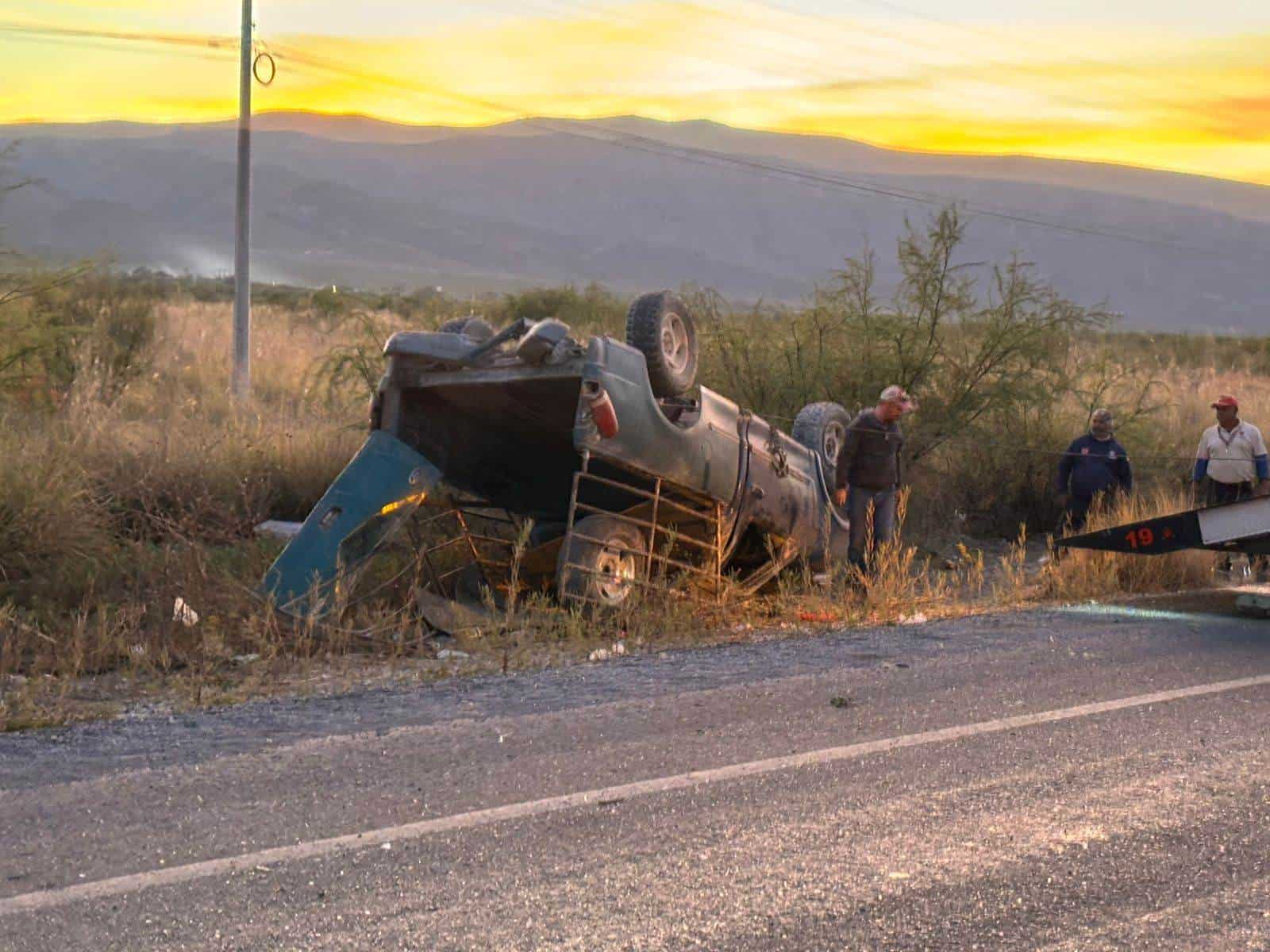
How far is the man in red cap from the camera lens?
12.8 metres

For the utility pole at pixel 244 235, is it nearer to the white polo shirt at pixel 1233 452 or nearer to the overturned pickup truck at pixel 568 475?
the overturned pickup truck at pixel 568 475

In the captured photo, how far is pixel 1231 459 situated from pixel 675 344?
564 cm

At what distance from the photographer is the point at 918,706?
6977 millimetres

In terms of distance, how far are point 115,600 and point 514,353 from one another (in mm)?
3224

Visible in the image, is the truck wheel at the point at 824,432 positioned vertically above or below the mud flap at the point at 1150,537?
above

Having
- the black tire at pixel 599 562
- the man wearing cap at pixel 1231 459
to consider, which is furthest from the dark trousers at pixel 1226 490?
the black tire at pixel 599 562

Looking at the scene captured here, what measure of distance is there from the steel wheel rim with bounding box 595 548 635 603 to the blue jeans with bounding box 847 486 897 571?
284 cm

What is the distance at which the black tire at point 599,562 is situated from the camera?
9156mm

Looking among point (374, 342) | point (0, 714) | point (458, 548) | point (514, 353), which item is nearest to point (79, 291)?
point (374, 342)

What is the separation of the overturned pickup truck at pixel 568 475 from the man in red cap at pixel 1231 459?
3.66m

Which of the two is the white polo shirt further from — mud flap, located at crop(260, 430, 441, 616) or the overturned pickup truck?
mud flap, located at crop(260, 430, 441, 616)

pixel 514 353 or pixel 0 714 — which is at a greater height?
pixel 514 353

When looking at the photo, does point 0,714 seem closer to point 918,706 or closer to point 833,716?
point 833,716

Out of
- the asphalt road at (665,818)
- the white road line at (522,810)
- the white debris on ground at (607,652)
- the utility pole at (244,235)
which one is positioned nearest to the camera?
the asphalt road at (665,818)
